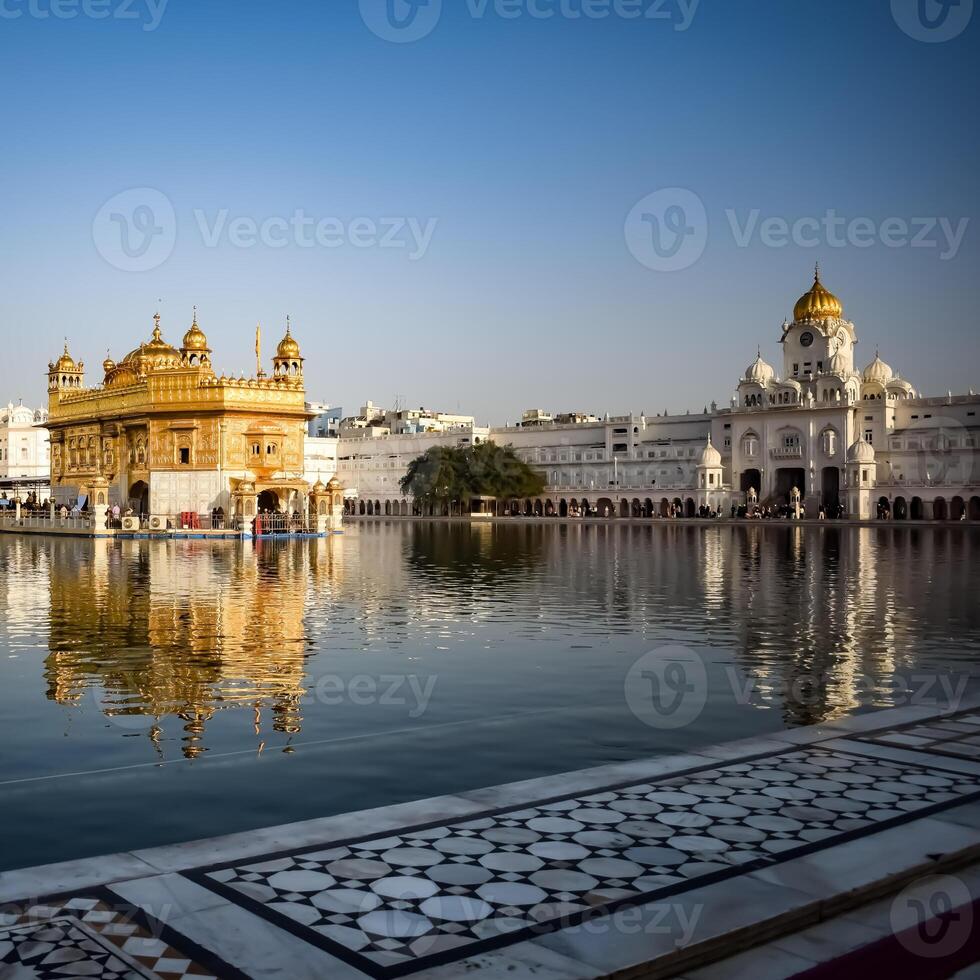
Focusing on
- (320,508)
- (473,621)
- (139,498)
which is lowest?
(473,621)

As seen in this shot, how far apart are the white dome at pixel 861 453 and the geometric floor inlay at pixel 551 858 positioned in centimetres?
6427

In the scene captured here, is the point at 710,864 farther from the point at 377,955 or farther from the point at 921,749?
the point at 921,749

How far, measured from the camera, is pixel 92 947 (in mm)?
4199

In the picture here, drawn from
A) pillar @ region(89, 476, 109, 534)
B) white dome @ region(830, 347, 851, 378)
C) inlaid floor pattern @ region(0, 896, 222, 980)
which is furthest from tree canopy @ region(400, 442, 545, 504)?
inlaid floor pattern @ region(0, 896, 222, 980)

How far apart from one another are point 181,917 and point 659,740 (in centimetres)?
416

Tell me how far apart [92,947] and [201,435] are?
48.6m

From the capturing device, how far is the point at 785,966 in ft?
13.4

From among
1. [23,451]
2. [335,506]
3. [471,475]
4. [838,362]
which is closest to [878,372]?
[838,362]

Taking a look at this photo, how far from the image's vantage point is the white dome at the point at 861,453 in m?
67.9

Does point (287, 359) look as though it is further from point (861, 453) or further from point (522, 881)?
point (522, 881)

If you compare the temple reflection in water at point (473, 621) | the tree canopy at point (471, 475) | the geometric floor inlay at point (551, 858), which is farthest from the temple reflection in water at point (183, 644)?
the tree canopy at point (471, 475)

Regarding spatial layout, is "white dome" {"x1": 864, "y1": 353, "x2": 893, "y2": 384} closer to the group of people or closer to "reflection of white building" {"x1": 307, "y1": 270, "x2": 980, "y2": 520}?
"reflection of white building" {"x1": 307, "y1": 270, "x2": 980, "y2": 520}

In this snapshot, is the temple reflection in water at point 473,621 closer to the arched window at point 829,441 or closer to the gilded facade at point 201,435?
the gilded facade at point 201,435

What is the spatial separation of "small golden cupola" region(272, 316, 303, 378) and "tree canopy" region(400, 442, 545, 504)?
28.3m
